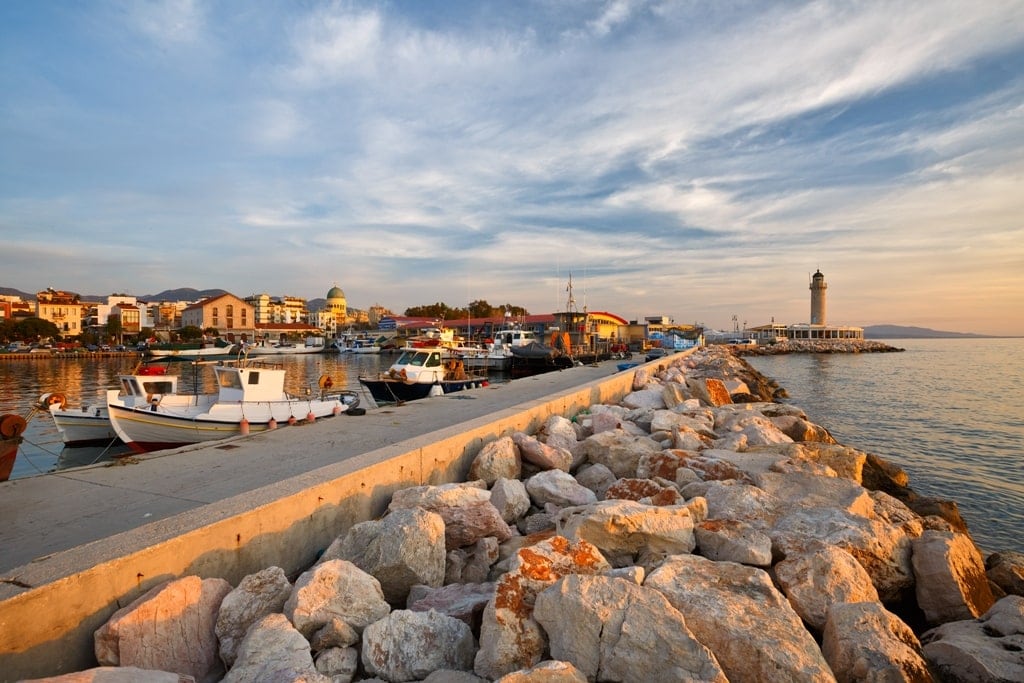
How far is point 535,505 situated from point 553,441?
197 cm

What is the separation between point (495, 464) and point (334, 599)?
2.85m

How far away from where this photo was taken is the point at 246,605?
9.48ft

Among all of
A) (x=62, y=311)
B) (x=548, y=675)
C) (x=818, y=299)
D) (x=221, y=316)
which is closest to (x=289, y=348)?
(x=221, y=316)

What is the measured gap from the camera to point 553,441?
7.07 m

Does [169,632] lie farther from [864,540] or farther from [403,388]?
[403,388]

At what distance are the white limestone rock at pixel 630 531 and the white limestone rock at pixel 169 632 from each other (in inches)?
82.8

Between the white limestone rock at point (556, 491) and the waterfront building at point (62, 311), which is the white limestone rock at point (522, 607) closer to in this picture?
the white limestone rock at point (556, 491)

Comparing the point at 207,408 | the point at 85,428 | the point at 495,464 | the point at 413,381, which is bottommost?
the point at 85,428

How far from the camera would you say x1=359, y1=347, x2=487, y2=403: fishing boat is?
22125 millimetres

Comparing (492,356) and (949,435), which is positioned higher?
(492,356)

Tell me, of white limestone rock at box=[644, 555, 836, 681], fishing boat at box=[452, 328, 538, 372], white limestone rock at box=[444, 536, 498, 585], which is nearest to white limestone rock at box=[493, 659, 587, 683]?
white limestone rock at box=[644, 555, 836, 681]

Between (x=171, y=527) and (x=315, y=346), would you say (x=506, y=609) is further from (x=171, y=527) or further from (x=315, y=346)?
(x=315, y=346)

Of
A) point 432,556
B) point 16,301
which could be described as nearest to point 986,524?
point 432,556

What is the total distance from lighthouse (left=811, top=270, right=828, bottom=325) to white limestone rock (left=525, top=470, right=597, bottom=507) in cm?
11312
